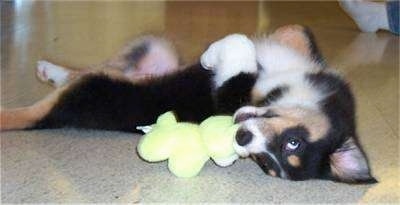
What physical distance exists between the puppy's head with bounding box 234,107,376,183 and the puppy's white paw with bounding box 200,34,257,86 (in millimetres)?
173

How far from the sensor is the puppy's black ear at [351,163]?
1.42 meters

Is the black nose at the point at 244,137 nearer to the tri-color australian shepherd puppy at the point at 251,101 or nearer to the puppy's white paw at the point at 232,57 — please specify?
the tri-color australian shepherd puppy at the point at 251,101

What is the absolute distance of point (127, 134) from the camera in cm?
174

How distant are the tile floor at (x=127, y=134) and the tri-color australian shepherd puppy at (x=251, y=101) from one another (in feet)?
0.18

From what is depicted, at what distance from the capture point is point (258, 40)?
1822mm

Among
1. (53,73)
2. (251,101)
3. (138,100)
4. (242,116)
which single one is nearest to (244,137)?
(242,116)

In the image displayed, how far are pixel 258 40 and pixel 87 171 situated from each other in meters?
0.67

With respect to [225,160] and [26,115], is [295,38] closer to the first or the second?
[225,160]

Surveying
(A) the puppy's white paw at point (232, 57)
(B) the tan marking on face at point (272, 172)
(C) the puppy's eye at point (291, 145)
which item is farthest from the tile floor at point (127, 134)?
(A) the puppy's white paw at point (232, 57)

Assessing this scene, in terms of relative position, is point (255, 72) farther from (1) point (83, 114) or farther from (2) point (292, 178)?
(1) point (83, 114)

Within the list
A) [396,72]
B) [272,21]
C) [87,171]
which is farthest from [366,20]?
[87,171]

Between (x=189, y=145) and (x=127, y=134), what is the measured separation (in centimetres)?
36

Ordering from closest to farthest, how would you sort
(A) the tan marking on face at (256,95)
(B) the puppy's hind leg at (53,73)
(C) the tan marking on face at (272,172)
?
(C) the tan marking on face at (272,172) → (A) the tan marking on face at (256,95) → (B) the puppy's hind leg at (53,73)

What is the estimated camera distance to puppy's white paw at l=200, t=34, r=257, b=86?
5.26 feet
